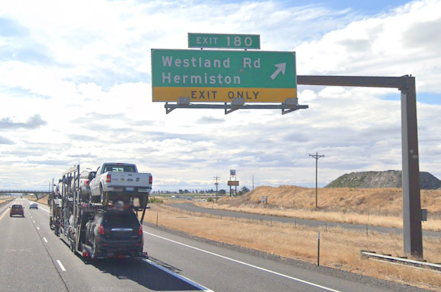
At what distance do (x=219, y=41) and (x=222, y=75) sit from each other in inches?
46.6

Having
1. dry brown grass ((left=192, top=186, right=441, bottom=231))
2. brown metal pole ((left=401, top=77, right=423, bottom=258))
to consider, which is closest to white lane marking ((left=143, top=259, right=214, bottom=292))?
brown metal pole ((left=401, top=77, right=423, bottom=258))

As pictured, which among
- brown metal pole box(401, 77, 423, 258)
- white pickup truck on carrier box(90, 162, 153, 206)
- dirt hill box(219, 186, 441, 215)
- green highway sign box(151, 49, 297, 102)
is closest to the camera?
white pickup truck on carrier box(90, 162, 153, 206)

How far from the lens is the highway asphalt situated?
11430mm

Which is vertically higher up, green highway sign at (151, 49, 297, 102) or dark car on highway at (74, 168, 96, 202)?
green highway sign at (151, 49, 297, 102)

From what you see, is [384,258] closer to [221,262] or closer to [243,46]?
[221,262]

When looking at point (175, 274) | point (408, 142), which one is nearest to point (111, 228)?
point (175, 274)

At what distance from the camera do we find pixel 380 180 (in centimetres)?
11762

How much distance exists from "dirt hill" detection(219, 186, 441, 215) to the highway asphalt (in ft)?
161

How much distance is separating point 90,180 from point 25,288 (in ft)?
24.6

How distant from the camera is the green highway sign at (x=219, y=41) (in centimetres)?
1600

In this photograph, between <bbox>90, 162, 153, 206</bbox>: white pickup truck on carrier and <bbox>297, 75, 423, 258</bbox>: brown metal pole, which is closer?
<bbox>90, 162, 153, 206</bbox>: white pickup truck on carrier

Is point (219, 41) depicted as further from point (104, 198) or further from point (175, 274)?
point (175, 274)

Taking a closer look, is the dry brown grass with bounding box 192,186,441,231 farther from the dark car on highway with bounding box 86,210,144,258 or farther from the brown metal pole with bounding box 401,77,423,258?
the dark car on highway with bounding box 86,210,144,258

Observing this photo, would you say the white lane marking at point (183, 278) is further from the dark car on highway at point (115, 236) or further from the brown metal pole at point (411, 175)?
the brown metal pole at point (411, 175)
